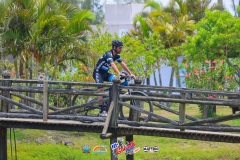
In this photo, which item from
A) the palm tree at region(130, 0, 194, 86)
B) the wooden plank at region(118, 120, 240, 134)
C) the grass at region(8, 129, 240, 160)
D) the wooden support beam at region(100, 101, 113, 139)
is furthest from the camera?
the palm tree at region(130, 0, 194, 86)

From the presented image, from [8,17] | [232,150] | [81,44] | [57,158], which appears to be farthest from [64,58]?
[232,150]

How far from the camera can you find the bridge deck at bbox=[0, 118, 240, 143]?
10531 millimetres

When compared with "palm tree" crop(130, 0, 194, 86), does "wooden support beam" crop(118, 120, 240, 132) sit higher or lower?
lower

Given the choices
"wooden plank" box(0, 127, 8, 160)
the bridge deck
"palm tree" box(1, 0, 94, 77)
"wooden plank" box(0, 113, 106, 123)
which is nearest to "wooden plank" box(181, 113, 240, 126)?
the bridge deck

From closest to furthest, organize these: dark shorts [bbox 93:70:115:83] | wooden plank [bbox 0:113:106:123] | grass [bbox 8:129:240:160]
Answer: wooden plank [bbox 0:113:106:123] → dark shorts [bbox 93:70:115:83] → grass [bbox 8:129:240:160]

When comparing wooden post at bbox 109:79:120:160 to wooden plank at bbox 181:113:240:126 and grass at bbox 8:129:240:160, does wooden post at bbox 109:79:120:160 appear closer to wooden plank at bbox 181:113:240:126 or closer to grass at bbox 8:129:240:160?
wooden plank at bbox 181:113:240:126

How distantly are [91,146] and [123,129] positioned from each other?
24.4 ft

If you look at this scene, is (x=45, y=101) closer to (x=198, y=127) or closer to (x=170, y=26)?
(x=198, y=127)

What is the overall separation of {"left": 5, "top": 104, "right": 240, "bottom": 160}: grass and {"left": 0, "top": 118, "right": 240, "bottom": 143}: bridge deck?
4288 millimetres

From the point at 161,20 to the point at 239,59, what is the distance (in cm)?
705

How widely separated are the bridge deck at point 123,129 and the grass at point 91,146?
429cm

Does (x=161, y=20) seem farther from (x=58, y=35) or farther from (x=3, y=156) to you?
(x=3, y=156)

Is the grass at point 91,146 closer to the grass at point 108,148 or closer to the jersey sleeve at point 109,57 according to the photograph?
the grass at point 108,148

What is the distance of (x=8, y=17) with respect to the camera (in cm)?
1800
